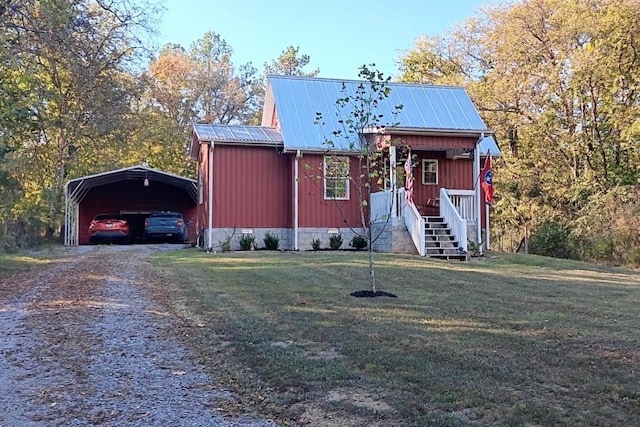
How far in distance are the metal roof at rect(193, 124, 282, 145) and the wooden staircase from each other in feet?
17.1

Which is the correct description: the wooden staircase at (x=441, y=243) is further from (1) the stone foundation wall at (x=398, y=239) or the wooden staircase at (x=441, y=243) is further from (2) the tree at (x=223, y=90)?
(2) the tree at (x=223, y=90)

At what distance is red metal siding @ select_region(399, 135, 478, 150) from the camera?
1673 centimetres

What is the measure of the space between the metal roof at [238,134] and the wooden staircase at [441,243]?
17.1 feet

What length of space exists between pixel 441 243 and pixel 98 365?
11.8m

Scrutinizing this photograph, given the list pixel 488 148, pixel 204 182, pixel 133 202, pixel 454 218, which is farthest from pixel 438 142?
pixel 133 202

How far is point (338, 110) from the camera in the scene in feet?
57.2

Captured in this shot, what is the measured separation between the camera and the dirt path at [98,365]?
12.9ft

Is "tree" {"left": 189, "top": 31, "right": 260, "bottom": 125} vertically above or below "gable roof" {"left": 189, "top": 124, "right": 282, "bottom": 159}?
Result: above

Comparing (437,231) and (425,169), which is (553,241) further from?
(437,231)

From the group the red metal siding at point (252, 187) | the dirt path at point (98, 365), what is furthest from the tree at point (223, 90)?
the dirt path at point (98, 365)

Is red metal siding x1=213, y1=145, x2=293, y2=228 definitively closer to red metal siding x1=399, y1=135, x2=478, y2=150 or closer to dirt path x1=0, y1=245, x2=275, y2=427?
red metal siding x1=399, y1=135, x2=478, y2=150

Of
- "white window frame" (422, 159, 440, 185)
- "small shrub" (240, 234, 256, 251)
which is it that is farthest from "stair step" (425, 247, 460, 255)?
"small shrub" (240, 234, 256, 251)

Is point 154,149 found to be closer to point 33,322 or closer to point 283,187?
point 283,187

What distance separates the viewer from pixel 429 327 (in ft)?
20.5
